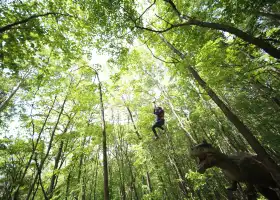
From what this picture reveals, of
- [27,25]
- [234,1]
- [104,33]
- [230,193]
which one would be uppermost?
[104,33]

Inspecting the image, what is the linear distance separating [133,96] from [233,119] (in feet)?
34.5

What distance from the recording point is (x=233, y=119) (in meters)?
4.53

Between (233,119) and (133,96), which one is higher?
(133,96)

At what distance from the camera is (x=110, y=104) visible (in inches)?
559

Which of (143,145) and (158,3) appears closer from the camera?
(158,3)

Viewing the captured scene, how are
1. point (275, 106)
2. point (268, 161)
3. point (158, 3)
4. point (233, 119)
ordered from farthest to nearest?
point (275, 106) < point (158, 3) < point (233, 119) < point (268, 161)

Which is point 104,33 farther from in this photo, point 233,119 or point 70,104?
point 70,104

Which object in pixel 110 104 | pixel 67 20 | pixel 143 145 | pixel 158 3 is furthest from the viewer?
pixel 110 104

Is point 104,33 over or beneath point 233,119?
over

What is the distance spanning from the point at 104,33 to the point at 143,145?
22.3ft

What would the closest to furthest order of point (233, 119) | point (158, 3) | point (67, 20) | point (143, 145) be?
point (233, 119) → point (67, 20) → point (158, 3) → point (143, 145)

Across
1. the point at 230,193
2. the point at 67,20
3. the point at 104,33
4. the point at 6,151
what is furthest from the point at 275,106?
the point at 6,151

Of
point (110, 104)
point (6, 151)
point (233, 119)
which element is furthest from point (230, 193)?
point (110, 104)

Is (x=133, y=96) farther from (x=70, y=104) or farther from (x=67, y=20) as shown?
(x=67, y=20)
